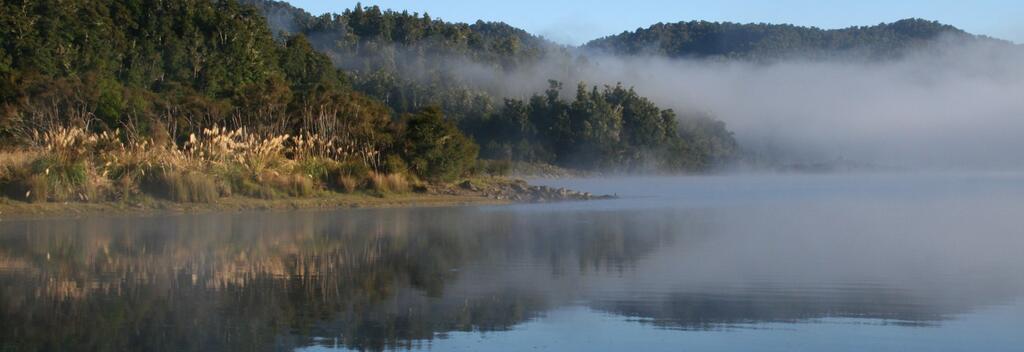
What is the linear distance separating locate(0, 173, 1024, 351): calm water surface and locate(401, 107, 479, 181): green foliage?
1004cm

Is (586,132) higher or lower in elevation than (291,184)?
lower

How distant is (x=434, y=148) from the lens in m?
31.3

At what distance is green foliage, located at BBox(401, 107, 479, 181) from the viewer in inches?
1233

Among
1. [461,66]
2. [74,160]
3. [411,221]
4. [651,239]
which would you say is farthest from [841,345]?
[461,66]

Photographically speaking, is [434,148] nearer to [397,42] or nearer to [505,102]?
[505,102]

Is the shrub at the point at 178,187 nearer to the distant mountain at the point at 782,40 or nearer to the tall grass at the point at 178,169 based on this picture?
the tall grass at the point at 178,169

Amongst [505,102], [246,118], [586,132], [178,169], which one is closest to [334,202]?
[178,169]

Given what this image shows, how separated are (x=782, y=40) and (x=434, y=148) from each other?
118 m

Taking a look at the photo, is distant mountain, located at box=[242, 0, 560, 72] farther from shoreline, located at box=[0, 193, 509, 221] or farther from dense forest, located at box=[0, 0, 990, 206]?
shoreline, located at box=[0, 193, 509, 221]

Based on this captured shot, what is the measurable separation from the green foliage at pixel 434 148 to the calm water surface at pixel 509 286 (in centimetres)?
1004

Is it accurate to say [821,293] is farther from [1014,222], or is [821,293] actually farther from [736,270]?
[1014,222]

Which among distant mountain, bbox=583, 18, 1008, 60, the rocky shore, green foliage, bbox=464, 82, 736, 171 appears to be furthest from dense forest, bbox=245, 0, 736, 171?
distant mountain, bbox=583, 18, 1008, 60

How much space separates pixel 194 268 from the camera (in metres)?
13.2

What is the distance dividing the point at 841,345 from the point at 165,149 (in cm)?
2024
